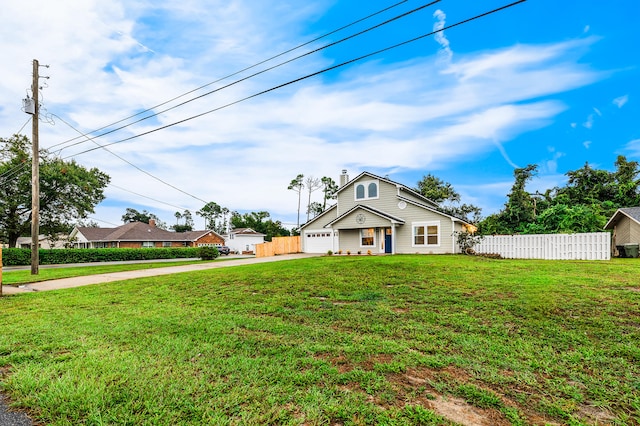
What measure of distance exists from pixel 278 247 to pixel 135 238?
29591 mm

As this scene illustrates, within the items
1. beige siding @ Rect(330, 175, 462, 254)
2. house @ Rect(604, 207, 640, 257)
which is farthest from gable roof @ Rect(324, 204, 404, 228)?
house @ Rect(604, 207, 640, 257)

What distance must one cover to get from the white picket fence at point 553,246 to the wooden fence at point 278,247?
16630 millimetres

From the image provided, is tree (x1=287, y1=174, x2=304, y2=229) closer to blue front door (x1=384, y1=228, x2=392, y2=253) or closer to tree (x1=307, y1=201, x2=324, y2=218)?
tree (x1=307, y1=201, x2=324, y2=218)

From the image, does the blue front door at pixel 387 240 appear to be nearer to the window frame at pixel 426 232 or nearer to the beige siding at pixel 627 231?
the window frame at pixel 426 232

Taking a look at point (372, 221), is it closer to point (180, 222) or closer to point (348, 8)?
point (348, 8)

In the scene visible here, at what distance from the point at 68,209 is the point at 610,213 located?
4874cm

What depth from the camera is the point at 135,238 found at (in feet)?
151

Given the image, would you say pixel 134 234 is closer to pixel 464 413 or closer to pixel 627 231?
pixel 464 413

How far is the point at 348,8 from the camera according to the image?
7.59 meters

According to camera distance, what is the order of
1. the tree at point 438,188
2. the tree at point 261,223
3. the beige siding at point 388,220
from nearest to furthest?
1. the beige siding at point 388,220
2. the tree at point 438,188
3. the tree at point 261,223

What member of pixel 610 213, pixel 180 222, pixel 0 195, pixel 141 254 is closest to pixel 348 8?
pixel 610 213

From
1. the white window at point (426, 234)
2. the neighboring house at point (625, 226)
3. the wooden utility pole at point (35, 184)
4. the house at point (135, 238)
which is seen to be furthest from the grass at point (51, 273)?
the house at point (135, 238)

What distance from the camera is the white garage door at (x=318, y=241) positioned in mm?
26359

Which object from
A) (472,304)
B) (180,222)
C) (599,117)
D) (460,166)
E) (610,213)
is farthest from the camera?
(180,222)
